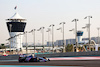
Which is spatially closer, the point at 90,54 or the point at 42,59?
the point at 42,59

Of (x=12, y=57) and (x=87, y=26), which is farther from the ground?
(x=87, y=26)

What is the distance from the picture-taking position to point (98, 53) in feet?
194

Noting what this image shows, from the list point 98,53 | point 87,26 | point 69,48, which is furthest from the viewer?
point 69,48

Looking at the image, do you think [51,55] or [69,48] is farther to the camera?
[69,48]

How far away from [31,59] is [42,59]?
5.80ft

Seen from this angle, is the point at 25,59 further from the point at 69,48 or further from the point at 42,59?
the point at 69,48

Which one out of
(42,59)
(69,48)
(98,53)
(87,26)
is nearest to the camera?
(42,59)

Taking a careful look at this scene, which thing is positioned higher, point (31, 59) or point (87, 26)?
point (87, 26)

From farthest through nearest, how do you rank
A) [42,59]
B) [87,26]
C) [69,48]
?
[69,48]
[87,26]
[42,59]

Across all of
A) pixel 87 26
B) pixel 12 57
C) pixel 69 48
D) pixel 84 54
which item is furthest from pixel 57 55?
pixel 69 48

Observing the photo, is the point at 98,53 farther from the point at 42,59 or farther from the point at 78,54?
the point at 42,59

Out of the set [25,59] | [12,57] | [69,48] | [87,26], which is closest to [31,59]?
[25,59]

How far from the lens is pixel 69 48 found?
18875 cm

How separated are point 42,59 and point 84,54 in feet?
62.8
